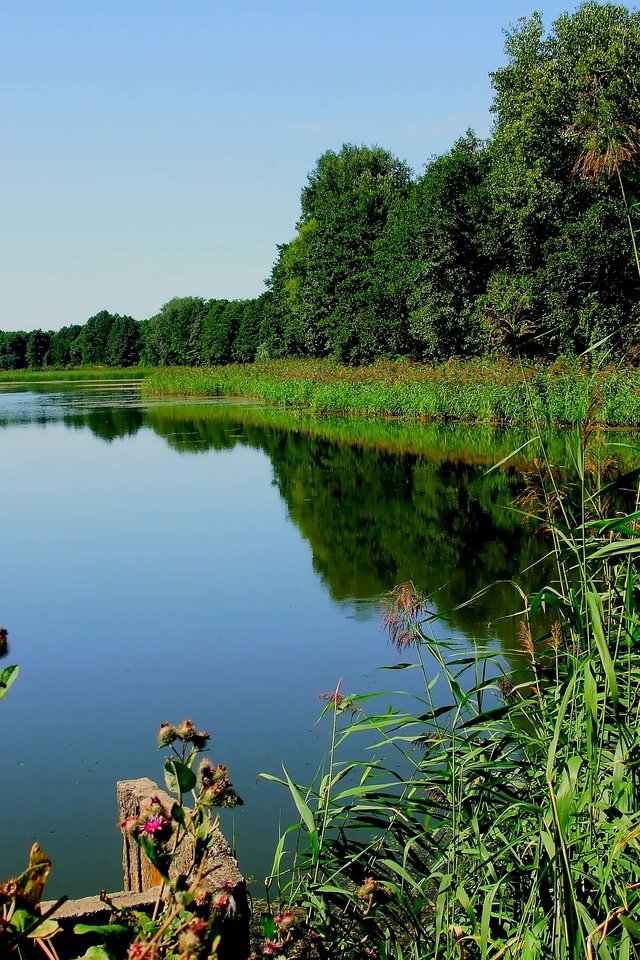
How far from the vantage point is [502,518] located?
34.1 ft

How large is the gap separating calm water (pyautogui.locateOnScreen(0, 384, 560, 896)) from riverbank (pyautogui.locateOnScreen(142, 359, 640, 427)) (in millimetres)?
1595

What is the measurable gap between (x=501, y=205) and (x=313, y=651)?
59.7 feet

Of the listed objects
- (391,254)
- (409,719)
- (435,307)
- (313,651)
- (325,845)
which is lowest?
(313,651)

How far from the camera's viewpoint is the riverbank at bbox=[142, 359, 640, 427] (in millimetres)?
15641

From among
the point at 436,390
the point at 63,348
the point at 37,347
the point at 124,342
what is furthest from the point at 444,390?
the point at 37,347

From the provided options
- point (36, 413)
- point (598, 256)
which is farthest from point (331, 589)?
point (36, 413)

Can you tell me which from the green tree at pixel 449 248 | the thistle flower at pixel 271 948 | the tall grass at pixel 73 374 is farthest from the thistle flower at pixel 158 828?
the tall grass at pixel 73 374

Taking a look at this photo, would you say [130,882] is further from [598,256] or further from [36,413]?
[36,413]

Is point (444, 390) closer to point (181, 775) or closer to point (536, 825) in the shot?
point (536, 825)

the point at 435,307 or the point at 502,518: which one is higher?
the point at 435,307

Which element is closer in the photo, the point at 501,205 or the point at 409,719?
the point at 409,719

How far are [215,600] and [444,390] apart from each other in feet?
45.8

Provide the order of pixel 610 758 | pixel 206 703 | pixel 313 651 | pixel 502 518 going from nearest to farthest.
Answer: pixel 610 758 < pixel 206 703 < pixel 313 651 < pixel 502 518

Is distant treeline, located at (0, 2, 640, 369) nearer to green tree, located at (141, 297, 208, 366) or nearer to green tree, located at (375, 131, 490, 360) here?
green tree, located at (375, 131, 490, 360)
